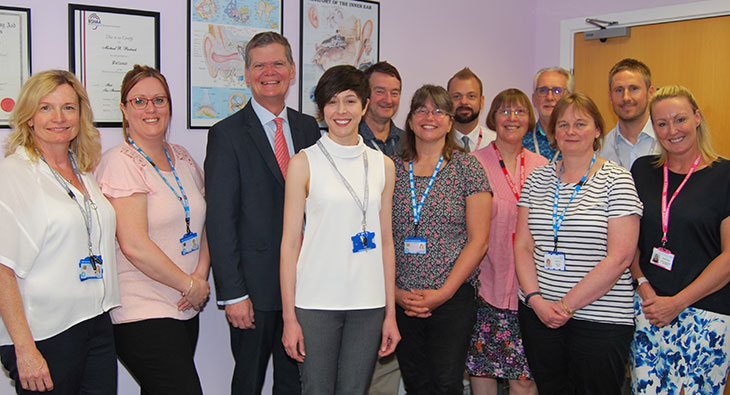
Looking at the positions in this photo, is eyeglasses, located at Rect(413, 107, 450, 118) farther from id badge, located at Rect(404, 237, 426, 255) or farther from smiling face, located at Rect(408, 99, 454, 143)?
id badge, located at Rect(404, 237, 426, 255)

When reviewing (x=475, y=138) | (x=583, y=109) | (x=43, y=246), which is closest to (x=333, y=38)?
(x=475, y=138)

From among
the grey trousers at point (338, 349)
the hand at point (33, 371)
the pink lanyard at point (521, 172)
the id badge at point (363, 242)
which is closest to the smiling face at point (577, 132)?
the pink lanyard at point (521, 172)

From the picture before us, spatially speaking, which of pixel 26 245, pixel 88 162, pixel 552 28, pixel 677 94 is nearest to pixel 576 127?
pixel 677 94

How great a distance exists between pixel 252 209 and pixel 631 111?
2.12m

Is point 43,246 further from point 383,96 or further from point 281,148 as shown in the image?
point 383,96

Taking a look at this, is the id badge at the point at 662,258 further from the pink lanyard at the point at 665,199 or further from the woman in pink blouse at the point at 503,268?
the woman in pink blouse at the point at 503,268

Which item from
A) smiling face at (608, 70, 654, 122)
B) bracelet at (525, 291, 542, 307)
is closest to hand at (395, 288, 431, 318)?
bracelet at (525, 291, 542, 307)

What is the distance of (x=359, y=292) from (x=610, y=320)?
103 cm

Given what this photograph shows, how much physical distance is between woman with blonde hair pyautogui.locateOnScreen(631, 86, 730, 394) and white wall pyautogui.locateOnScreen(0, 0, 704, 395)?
182 centimetres

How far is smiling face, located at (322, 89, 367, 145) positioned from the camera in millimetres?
2188

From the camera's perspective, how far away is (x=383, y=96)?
10.2ft

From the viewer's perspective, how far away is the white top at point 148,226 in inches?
88.2

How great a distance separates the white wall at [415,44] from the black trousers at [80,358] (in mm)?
803

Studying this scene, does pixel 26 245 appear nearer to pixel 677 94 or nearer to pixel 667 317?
pixel 667 317
